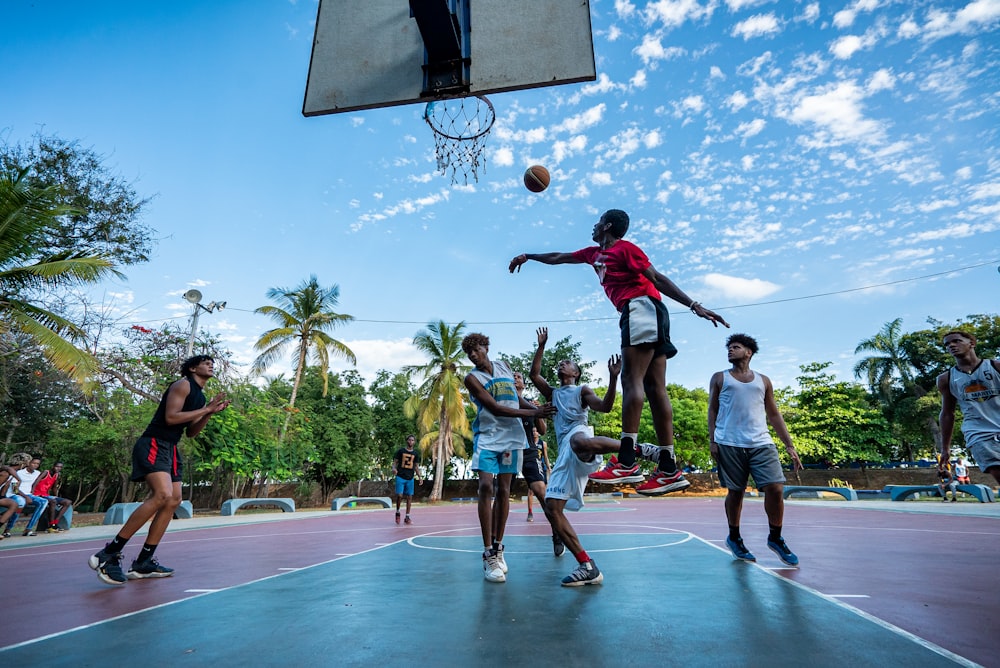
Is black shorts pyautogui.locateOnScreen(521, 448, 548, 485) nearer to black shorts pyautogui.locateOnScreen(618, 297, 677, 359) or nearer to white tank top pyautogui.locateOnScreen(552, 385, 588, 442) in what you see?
white tank top pyautogui.locateOnScreen(552, 385, 588, 442)

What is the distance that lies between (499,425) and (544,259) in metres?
1.49

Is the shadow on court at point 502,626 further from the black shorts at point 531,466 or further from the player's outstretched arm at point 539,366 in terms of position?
the black shorts at point 531,466

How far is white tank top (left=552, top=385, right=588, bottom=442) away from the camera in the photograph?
482cm

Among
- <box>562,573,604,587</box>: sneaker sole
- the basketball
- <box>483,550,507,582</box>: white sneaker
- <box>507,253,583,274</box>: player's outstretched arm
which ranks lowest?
<box>562,573,604,587</box>: sneaker sole

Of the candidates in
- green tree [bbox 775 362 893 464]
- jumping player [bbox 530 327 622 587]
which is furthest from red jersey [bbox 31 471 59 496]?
green tree [bbox 775 362 893 464]

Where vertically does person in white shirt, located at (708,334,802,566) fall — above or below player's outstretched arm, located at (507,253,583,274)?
below

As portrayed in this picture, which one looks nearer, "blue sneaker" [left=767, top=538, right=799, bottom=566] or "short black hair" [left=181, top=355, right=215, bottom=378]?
"blue sneaker" [left=767, top=538, right=799, bottom=566]

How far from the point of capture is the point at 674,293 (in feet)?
13.0

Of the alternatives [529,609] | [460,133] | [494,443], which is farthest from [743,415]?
[460,133]

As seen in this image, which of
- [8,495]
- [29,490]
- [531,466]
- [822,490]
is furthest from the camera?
[822,490]

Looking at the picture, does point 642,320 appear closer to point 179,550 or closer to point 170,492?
point 170,492

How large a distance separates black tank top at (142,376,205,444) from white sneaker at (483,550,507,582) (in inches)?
109

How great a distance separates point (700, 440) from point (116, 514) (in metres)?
34.8

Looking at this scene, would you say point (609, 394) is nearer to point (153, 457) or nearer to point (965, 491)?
point (153, 457)
